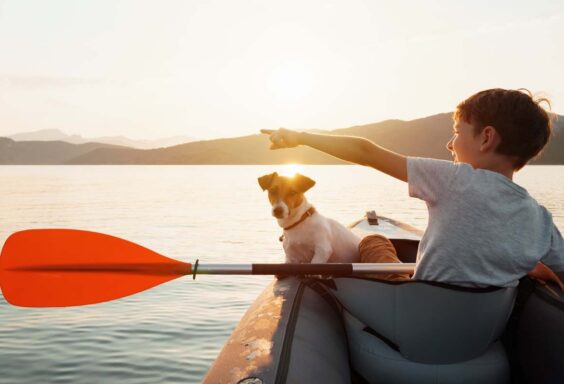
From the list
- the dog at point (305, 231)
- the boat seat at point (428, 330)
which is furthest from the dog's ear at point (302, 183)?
the boat seat at point (428, 330)

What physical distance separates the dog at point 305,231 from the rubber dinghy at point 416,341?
1.83m

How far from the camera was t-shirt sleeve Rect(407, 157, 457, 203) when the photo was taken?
2.42 meters

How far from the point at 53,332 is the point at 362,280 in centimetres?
570

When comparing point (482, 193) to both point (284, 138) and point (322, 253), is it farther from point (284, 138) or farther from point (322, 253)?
point (322, 253)

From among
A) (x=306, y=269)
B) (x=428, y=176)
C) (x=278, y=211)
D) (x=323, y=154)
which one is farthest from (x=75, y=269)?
(x=323, y=154)

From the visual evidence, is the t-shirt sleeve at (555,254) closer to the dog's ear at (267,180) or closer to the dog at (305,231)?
the dog at (305,231)

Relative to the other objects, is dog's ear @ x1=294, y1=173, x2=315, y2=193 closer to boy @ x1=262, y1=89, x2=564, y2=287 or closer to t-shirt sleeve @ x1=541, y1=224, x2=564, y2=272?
boy @ x1=262, y1=89, x2=564, y2=287

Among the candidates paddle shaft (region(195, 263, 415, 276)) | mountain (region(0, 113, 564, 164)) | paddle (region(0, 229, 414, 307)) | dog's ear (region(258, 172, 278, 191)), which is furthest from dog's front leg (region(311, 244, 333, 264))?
mountain (region(0, 113, 564, 164))

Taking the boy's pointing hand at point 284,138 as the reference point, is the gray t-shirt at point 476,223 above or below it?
below

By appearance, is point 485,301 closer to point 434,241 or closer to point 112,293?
point 434,241

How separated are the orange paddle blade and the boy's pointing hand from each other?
55.2 inches

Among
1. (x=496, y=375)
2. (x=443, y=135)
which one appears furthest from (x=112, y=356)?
(x=443, y=135)

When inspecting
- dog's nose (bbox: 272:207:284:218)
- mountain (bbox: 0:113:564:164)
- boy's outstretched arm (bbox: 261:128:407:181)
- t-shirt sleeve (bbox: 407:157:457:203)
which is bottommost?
dog's nose (bbox: 272:207:284:218)

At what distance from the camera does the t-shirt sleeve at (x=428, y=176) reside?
2424 millimetres
